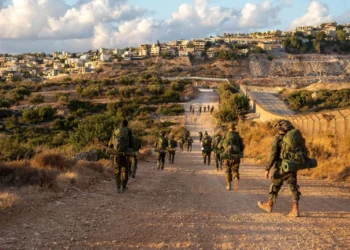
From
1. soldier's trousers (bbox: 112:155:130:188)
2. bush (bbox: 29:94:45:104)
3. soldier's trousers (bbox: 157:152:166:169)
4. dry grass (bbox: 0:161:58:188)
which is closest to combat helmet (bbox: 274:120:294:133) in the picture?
soldier's trousers (bbox: 112:155:130:188)

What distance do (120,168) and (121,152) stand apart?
56 centimetres

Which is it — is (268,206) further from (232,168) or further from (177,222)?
(232,168)

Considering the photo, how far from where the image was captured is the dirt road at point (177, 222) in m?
6.40

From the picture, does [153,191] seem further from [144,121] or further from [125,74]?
[125,74]

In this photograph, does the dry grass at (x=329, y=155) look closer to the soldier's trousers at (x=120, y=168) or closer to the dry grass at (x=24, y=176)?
the soldier's trousers at (x=120, y=168)

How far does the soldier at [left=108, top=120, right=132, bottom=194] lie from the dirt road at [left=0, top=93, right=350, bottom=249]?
0.44m

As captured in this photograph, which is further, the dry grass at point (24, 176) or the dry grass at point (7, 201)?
the dry grass at point (24, 176)

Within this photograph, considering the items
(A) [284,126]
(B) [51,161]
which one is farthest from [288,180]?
(B) [51,161]

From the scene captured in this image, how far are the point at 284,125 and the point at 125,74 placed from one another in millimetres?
137112

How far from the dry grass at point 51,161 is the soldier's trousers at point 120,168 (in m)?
2.52

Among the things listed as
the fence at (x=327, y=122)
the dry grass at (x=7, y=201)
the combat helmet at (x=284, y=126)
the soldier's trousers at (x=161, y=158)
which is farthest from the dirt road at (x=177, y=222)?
the fence at (x=327, y=122)

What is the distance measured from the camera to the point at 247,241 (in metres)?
6.54

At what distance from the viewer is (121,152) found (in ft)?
35.4

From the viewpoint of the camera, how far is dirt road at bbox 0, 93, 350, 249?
6.40 meters
